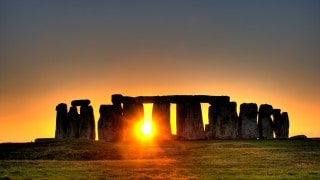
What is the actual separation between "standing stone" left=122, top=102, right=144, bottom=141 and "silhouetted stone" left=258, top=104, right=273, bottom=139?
31.8ft

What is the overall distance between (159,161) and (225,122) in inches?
832

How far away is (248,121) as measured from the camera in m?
52.1

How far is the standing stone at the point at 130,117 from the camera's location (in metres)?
52.6

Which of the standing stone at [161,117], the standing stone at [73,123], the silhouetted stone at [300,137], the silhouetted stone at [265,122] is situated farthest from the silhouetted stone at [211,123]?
the standing stone at [73,123]

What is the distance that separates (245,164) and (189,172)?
4.11m

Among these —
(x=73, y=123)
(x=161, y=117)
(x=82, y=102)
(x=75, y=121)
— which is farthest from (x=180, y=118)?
(x=73, y=123)

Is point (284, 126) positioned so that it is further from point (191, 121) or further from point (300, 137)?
point (191, 121)

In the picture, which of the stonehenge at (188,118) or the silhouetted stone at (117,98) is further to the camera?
the silhouetted stone at (117,98)

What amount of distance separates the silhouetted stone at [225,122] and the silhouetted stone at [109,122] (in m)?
7.88

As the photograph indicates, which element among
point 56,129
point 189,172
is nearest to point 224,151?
point 189,172

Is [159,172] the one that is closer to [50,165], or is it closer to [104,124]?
[50,165]

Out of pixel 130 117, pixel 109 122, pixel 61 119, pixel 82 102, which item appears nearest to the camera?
pixel 130 117

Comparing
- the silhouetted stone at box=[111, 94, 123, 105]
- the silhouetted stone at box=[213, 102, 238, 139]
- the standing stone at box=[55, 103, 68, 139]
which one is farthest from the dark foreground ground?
the standing stone at box=[55, 103, 68, 139]

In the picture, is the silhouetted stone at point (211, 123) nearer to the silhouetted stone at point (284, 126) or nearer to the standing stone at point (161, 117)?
the standing stone at point (161, 117)
